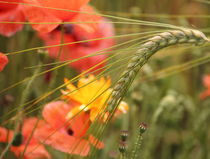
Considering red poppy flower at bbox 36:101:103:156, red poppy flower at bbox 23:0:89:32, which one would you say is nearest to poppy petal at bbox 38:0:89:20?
red poppy flower at bbox 23:0:89:32

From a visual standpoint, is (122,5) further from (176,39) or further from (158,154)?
(176,39)

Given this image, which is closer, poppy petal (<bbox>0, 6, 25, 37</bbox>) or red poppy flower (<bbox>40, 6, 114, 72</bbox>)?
poppy petal (<bbox>0, 6, 25, 37</bbox>)

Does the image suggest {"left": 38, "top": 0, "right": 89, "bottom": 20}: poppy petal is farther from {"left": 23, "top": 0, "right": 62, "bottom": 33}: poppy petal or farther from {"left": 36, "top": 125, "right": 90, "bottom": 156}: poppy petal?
{"left": 36, "top": 125, "right": 90, "bottom": 156}: poppy petal

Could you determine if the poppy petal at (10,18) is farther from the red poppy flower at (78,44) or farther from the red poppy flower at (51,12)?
the red poppy flower at (78,44)

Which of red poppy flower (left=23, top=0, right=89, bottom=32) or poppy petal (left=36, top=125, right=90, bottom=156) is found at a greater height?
red poppy flower (left=23, top=0, right=89, bottom=32)

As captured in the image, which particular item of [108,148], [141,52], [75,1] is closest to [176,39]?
[141,52]

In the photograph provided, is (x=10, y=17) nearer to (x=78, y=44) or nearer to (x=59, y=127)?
(x=59, y=127)
